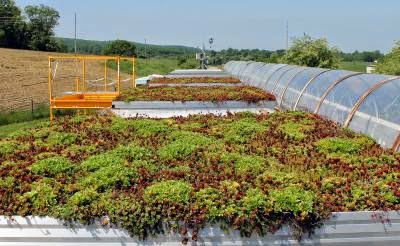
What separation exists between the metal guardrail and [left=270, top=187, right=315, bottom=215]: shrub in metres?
0.19

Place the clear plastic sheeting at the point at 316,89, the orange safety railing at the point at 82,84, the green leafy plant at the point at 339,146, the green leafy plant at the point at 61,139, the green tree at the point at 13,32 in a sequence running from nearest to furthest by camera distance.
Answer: the green leafy plant at the point at 339,146
the green leafy plant at the point at 61,139
the clear plastic sheeting at the point at 316,89
the orange safety railing at the point at 82,84
the green tree at the point at 13,32

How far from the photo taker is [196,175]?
548 cm

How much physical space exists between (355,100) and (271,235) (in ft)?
19.2

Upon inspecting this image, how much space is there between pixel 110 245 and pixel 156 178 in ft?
3.55

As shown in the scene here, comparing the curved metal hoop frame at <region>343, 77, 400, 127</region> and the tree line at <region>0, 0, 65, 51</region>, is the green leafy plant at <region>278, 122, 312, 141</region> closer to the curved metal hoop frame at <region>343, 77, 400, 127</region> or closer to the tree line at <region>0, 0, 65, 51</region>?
the curved metal hoop frame at <region>343, 77, 400, 127</region>

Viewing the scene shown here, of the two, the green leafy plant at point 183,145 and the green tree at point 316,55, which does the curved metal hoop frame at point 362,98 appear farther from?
the green tree at point 316,55

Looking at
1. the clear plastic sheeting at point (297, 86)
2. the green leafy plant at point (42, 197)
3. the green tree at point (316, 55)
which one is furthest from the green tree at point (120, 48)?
the green leafy plant at point (42, 197)

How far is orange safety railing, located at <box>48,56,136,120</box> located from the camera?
54.3 ft

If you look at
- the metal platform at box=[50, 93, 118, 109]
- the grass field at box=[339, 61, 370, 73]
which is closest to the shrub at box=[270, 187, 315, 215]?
the metal platform at box=[50, 93, 118, 109]

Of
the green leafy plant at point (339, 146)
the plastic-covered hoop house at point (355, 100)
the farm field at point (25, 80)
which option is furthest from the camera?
the farm field at point (25, 80)

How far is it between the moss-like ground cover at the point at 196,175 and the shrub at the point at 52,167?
0.01 m

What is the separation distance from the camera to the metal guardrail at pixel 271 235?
4.43m

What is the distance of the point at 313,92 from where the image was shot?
12.7 meters

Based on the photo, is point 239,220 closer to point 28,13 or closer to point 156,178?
point 156,178
